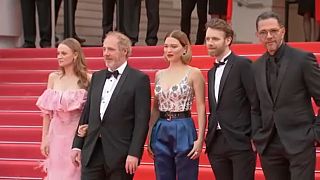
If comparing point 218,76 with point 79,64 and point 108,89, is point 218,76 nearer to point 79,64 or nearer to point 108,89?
point 108,89

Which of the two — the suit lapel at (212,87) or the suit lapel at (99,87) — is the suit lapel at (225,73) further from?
the suit lapel at (99,87)

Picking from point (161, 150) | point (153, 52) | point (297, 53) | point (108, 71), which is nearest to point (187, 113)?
point (161, 150)

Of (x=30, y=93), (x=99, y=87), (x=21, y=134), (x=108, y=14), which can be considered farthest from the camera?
(x=108, y=14)

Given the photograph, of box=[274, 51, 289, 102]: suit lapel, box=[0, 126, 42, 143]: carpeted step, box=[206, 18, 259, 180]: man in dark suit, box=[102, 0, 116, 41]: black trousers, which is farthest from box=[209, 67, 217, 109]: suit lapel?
box=[102, 0, 116, 41]: black trousers

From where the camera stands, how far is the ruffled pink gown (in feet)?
16.4

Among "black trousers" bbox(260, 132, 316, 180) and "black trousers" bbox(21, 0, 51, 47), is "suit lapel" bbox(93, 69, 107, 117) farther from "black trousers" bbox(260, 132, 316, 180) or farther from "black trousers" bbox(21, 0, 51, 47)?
"black trousers" bbox(21, 0, 51, 47)

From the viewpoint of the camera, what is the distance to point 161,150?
475 cm

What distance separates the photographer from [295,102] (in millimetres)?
4309

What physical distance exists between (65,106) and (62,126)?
0.18 metres

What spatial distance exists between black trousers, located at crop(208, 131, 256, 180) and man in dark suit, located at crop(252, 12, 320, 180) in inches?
6.5

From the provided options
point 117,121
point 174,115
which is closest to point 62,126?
point 117,121

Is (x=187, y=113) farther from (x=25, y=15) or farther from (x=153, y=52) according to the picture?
(x=25, y=15)

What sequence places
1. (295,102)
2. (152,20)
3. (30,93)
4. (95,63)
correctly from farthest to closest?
(152,20) → (95,63) → (30,93) → (295,102)

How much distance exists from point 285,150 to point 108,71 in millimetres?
1382
